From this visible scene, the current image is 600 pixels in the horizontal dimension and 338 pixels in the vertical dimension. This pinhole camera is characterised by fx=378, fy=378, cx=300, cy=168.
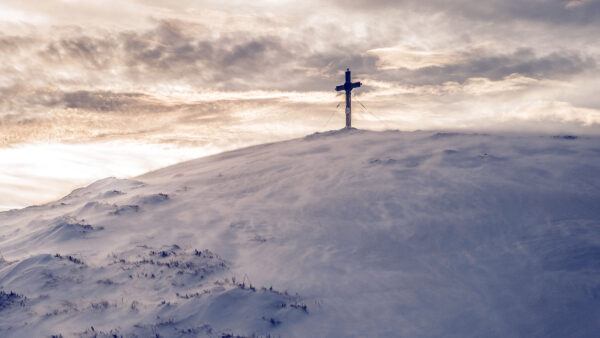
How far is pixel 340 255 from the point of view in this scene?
27.2 feet

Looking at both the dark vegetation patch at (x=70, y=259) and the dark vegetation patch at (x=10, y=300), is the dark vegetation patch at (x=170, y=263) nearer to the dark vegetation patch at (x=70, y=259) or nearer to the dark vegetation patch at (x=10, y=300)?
the dark vegetation patch at (x=70, y=259)

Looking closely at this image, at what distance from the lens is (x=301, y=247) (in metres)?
8.84

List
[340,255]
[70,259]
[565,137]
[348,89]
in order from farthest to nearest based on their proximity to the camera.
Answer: [348,89], [565,137], [70,259], [340,255]

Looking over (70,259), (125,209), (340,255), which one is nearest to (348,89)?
(125,209)

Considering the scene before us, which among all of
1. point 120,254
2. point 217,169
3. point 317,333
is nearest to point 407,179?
point 317,333

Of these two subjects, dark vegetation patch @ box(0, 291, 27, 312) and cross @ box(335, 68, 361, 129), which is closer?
dark vegetation patch @ box(0, 291, 27, 312)

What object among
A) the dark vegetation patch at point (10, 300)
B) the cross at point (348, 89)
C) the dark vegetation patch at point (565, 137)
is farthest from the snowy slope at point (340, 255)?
the cross at point (348, 89)

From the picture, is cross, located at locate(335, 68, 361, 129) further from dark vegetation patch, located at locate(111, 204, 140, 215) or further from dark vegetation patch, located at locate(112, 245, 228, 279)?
dark vegetation patch, located at locate(112, 245, 228, 279)

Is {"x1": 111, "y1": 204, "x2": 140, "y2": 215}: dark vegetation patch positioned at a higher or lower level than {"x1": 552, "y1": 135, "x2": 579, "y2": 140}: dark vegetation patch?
lower

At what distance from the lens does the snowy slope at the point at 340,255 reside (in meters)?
6.03

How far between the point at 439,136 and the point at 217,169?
37.5 ft

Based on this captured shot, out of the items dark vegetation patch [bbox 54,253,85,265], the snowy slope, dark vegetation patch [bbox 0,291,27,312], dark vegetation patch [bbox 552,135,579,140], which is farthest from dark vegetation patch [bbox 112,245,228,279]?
dark vegetation patch [bbox 552,135,579,140]

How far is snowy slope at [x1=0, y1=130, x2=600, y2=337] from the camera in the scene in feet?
19.8

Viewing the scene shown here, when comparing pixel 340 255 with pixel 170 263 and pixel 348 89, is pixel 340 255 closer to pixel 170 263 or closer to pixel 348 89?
pixel 170 263
